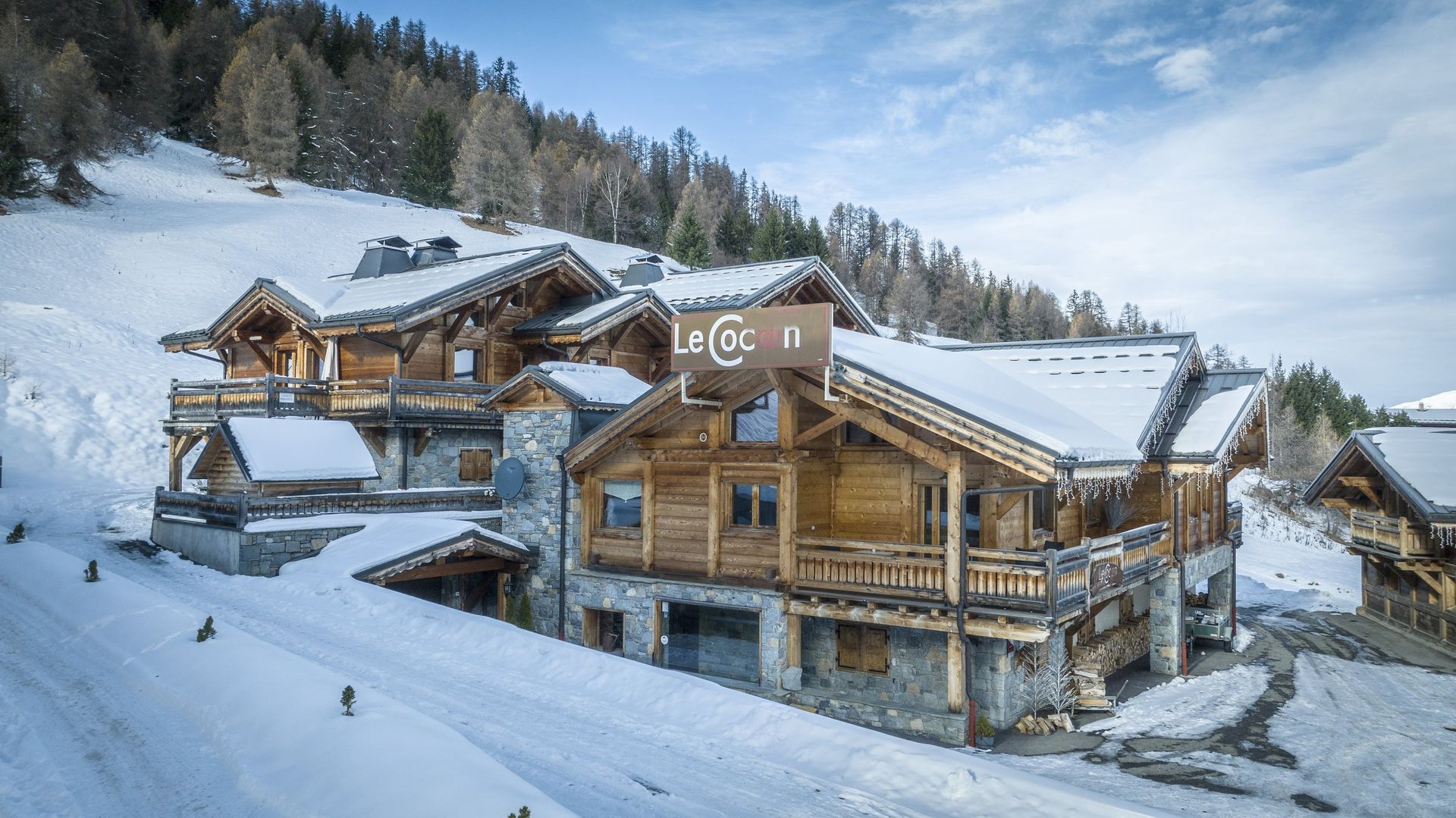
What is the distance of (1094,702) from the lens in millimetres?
16375

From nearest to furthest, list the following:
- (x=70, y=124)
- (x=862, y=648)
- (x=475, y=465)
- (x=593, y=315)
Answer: (x=862, y=648) → (x=475, y=465) → (x=593, y=315) → (x=70, y=124)

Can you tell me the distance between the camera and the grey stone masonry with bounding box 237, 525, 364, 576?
1731 cm

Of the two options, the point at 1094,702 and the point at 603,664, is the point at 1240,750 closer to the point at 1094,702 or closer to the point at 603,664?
the point at 1094,702

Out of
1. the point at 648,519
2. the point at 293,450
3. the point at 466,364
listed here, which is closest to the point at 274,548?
the point at 293,450

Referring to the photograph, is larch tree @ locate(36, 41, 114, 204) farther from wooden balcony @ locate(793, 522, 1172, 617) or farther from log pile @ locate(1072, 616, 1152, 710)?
log pile @ locate(1072, 616, 1152, 710)

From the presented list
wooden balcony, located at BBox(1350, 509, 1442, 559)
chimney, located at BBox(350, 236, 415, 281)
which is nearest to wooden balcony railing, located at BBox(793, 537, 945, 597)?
wooden balcony, located at BBox(1350, 509, 1442, 559)

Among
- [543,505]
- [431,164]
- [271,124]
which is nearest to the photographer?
[543,505]

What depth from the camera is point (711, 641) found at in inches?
718

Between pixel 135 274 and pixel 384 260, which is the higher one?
pixel 135 274

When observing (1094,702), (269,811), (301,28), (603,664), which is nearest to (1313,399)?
(1094,702)

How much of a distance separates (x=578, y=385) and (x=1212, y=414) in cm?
1489

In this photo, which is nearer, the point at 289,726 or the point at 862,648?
the point at 289,726

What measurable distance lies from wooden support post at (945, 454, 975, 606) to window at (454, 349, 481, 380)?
18.0 meters

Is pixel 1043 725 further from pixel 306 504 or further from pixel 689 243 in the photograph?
pixel 689 243
